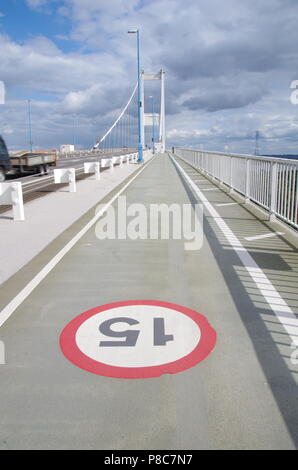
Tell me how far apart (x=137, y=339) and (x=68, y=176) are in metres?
13.7

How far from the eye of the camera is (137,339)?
12.8 ft

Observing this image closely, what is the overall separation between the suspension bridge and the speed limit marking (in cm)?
2

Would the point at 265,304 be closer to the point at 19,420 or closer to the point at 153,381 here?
the point at 153,381

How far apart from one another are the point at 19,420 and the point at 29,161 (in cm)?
2398

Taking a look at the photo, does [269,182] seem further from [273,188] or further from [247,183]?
[247,183]

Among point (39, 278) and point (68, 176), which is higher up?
point (68, 176)

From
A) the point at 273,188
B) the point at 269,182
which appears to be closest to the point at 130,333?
the point at 273,188

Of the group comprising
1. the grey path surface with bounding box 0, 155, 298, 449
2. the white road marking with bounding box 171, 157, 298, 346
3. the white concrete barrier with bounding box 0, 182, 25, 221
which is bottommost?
the grey path surface with bounding box 0, 155, 298, 449

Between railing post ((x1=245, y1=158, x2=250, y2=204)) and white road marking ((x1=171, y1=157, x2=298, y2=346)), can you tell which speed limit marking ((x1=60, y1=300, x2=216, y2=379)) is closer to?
white road marking ((x1=171, y1=157, x2=298, y2=346))

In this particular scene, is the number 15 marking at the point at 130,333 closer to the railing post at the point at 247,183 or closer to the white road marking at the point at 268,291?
the white road marking at the point at 268,291

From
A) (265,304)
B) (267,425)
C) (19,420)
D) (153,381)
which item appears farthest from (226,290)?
(19,420)

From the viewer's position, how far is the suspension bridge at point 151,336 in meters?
2.65

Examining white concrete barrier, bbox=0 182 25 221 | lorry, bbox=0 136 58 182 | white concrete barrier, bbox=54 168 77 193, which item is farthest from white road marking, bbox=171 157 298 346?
lorry, bbox=0 136 58 182

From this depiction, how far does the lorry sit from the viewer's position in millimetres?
21359
